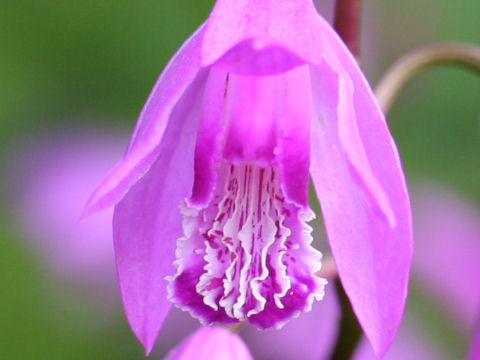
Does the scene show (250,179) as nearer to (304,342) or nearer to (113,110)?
(304,342)

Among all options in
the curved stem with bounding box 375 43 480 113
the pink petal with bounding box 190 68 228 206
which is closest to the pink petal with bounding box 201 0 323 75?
the pink petal with bounding box 190 68 228 206

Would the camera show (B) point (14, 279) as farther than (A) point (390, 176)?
Yes

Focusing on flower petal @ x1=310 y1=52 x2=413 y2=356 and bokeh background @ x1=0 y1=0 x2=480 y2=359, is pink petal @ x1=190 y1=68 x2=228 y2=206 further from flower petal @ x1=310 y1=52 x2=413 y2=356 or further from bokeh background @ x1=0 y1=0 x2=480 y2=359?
bokeh background @ x1=0 y1=0 x2=480 y2=359

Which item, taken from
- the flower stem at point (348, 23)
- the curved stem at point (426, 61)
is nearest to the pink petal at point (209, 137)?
the flower stem at point (348, 23)

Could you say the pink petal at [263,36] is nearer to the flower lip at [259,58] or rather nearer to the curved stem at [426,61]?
the flower lip at [259,58]

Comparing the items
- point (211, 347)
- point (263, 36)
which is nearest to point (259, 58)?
point (263, 36)

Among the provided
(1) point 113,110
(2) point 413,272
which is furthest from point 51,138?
(2) point 413,272

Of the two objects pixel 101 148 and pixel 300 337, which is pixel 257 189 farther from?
pixel 101 148
